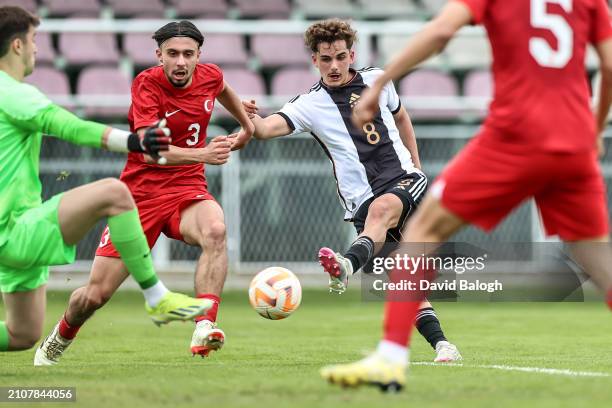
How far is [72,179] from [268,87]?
4.43 metres

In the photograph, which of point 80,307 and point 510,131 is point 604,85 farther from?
point 80,307

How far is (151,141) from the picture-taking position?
19.3ft

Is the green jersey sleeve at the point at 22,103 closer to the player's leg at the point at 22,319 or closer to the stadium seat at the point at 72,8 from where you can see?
the player's leg at the point at 22,319

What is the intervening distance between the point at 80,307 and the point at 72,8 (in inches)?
→ 470

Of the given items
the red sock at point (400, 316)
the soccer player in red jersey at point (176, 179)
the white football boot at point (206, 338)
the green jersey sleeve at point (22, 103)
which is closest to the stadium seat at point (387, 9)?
the soccer player in red jersey at point (176, 179)

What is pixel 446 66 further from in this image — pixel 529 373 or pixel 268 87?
pixel 529 373

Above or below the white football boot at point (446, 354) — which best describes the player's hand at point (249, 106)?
above

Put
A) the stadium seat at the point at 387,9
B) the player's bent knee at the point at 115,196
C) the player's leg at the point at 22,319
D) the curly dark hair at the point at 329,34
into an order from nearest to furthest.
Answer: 1. the player's bent knee at the point at 115,196
2. the player's leg at the point at 22,319
3. the curly dark hair at the point at 329,34
4. the stadium seat at the point at 387,9

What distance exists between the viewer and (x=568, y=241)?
218 inches

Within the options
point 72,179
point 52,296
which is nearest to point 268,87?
point 72,179

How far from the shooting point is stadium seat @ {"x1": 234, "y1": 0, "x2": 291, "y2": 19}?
63.8 feet

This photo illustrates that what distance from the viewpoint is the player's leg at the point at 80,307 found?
7859 mm

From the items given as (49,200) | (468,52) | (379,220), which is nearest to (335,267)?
(379,220)

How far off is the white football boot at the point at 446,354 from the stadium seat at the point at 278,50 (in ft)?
35.8
